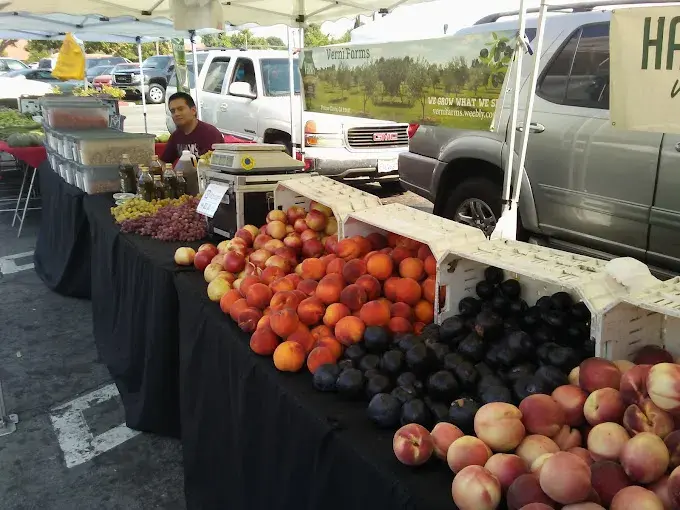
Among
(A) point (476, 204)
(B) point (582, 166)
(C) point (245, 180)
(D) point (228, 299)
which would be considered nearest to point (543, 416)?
(D) point (228, 299)

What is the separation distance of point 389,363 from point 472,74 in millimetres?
2988

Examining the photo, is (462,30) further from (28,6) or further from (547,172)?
(28,6)

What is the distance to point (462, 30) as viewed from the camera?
208 inches

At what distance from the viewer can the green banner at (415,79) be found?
3.94 metres

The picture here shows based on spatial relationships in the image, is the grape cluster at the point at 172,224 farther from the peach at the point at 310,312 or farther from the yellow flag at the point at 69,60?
the yellow flag at the point at 69,60

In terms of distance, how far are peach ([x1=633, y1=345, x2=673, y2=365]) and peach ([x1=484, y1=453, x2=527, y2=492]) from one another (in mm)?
450

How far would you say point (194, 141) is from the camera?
5.29 metres

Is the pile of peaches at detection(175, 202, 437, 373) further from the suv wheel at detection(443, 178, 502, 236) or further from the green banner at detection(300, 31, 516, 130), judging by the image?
the suv wheel at detection(443, 178, 502, 236)

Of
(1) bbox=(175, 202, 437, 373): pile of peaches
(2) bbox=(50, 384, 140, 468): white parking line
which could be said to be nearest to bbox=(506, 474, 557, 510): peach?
(1) bbox=(175, 202, 437, 373): pile of peaches

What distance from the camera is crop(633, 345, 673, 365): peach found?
4.68 feet

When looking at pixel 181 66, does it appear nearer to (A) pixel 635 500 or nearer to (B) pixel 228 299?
(B) pixel 228 299

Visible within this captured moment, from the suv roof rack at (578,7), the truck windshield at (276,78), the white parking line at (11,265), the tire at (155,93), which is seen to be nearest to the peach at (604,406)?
the suv roof rack at (578,7)

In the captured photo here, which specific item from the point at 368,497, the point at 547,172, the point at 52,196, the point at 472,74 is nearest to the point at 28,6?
the point at 52,196

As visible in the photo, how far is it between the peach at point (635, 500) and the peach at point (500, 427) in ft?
0.82
